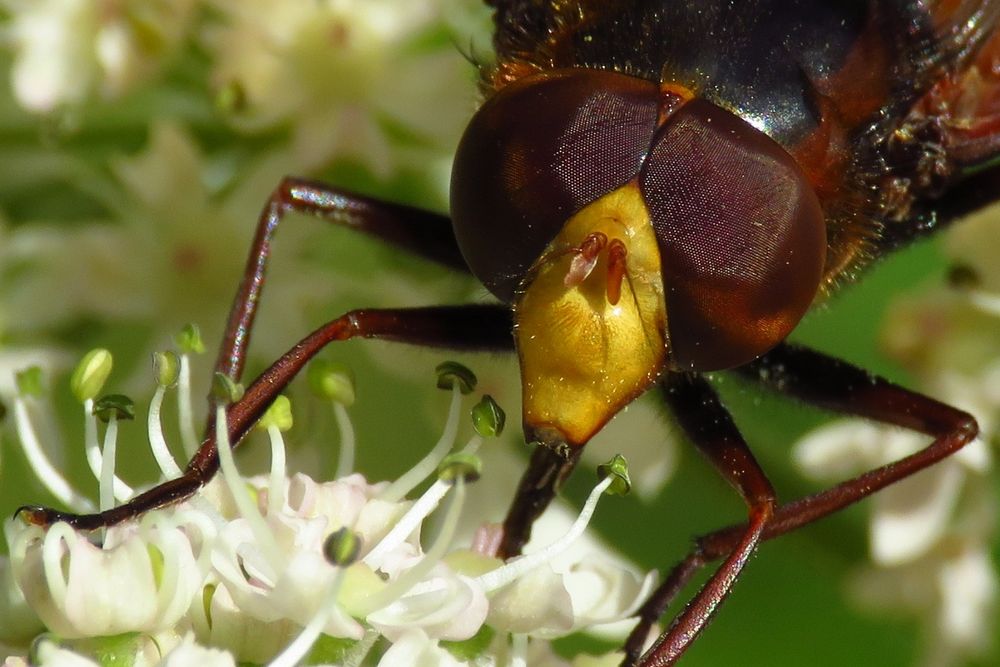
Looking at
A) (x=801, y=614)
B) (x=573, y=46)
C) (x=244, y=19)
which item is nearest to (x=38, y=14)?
(x=244, y=19)

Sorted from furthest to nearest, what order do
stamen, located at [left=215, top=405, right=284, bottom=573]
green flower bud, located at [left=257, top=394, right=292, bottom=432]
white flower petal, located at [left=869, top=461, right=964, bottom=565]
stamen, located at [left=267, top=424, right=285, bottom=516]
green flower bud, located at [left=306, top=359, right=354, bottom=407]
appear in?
white flower petal, located at [left=869, top=461, right=964, bottom=565], green flower bud, located at [left=306, top=359, right=354, bottom=407], green flower bud, located at [left=257, top=394, right=292, bottom=432], stamen, located at [left=267, top=424, right=285, bottom=516], stamen, located at [left=215, top=405, right=284, bottom=573]

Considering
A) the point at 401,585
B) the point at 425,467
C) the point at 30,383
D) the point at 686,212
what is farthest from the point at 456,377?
the point at 30,383

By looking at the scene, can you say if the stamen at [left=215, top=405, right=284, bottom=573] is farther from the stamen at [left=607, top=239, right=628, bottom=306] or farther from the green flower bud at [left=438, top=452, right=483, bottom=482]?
the stamen at [left=607, top=239, right=628, bottom=306]

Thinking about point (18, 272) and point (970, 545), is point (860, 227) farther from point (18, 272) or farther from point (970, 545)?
point (18, 272)

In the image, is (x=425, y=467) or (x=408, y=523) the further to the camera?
(x=425, y=467)

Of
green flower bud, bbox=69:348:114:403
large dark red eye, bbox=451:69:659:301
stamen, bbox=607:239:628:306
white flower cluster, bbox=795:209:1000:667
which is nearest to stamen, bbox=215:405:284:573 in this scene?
green flower bud, bbox=69:348:114:403

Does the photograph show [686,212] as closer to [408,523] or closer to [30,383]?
[408,523]
